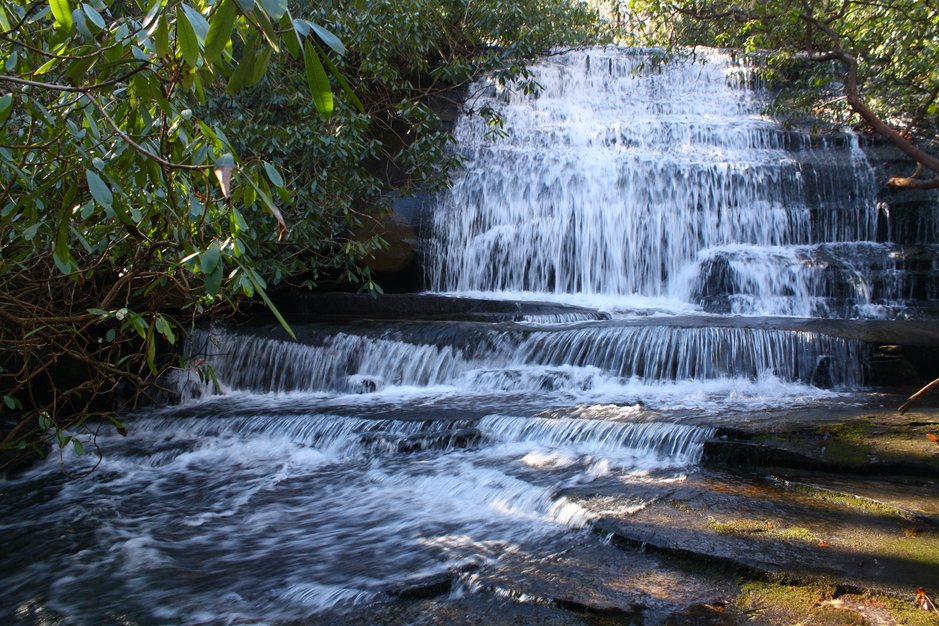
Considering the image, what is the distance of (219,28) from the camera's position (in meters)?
1.45

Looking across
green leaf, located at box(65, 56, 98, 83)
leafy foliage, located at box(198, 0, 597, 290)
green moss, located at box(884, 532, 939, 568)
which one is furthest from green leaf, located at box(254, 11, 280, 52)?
leafy foliage, located at box(198, 0, 597, 290)

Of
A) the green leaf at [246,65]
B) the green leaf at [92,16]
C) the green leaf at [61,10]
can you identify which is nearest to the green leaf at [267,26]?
the green leaf at [246,65]

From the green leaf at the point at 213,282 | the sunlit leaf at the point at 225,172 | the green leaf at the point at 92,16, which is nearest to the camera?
the sunlit leaf at the point at 225,172

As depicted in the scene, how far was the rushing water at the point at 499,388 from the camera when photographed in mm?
4156

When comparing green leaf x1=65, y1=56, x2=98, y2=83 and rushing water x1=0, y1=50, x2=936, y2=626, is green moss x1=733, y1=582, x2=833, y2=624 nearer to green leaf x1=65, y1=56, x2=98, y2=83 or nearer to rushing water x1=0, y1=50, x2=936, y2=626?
rushing water x1=0, y1=50, x2=936, y2=626

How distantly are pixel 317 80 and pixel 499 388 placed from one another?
21.3 ft

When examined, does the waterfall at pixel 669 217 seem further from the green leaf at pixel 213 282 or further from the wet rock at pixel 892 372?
the green leaf at pixel 213 282

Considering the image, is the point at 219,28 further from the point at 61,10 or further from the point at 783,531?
the point at 783,531

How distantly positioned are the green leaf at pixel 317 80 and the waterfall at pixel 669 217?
9.96 metres

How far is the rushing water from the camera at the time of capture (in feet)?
13.6

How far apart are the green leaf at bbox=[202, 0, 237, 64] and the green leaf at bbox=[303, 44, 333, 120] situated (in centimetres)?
16

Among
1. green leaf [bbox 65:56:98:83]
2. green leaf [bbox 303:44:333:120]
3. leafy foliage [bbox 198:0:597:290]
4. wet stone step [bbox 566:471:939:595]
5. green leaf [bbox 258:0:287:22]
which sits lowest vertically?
wet stone step [bbox 566:471:939:595]

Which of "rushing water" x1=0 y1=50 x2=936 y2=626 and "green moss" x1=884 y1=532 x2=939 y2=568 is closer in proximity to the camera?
"green moss" x1=884 y1=532 x2=939 y2=568

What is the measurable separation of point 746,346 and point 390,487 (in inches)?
178
